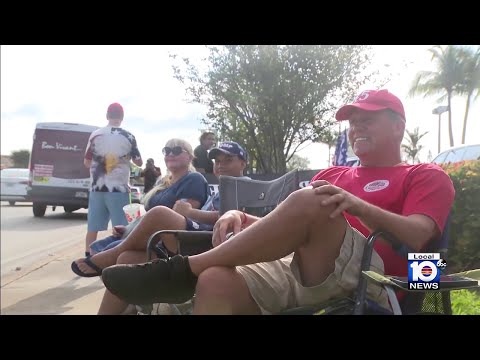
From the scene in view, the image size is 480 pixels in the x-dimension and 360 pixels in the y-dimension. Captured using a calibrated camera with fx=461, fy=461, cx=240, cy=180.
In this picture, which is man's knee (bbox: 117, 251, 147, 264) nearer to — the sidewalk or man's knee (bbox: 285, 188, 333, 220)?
the sidewalk

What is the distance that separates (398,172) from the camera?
1937mm

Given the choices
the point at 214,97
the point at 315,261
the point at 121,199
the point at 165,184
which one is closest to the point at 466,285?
the point at 315,261

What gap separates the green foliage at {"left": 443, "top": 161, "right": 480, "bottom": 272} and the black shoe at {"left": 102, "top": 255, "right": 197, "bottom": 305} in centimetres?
251

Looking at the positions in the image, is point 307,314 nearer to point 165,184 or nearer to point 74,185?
point 165,184

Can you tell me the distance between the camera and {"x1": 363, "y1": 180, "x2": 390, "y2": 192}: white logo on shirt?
1.92m

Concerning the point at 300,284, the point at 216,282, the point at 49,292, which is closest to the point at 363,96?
the point at 300,284

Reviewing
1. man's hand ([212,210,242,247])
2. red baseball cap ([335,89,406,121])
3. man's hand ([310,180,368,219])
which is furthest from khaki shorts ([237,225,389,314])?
red baseball cap ([335,89,406,121])

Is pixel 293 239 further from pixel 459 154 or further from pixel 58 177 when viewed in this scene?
pixel 58 177

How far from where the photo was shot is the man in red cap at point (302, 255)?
5.07 ft

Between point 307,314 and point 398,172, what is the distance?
73 cm

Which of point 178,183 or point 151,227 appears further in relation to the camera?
point 178,183

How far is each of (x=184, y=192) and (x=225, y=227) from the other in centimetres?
101

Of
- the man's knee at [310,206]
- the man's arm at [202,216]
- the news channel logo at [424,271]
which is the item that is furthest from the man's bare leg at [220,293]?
the man's arm at [202,216]

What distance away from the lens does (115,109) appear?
9.36 ft
